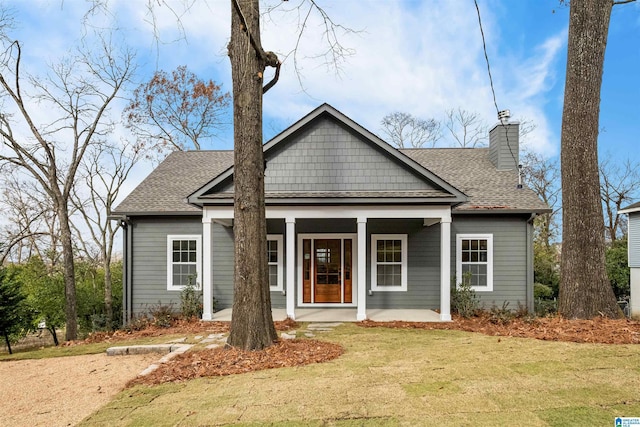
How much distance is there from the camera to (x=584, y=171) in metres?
8.12

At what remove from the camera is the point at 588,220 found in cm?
805

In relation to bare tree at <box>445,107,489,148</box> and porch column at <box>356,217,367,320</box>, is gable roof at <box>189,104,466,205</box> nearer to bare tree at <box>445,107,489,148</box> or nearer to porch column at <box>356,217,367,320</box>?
porch column at <box>356,217,367,320</box>

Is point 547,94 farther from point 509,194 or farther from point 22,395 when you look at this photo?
point 22,395

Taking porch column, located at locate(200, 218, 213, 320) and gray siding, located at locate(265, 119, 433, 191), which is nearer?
porch column, located at locate(200, 218, 213, 320)

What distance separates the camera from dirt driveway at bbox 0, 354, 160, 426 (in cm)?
439

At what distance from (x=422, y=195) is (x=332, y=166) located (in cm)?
244

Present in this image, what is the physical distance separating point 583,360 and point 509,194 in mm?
7018

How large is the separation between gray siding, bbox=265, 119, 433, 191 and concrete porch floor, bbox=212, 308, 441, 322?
3247mm

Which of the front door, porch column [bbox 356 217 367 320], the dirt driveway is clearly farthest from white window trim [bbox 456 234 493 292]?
the dirt driveway

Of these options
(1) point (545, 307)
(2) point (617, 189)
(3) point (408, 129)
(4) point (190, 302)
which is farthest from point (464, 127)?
(4) point (190, 302)

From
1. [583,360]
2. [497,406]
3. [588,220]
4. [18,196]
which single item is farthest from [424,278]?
[18,196]

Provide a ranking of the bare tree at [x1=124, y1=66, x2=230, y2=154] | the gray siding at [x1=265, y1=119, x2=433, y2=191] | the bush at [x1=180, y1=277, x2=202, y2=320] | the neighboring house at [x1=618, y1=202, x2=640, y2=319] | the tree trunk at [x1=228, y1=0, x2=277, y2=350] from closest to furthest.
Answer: the tree trunk at [x1=228, y1=0, x2=277, y2=350], the gray siding at [x1=265, y1=119, x2=433, y2=191], the bush at [x1=180, y1=277, x2=202, y2=320], the neighboring house at [x1=618, y1=202, x2=640, y2=319], the bare tree at [x1=124, y1=66, x2=230, y2=154]

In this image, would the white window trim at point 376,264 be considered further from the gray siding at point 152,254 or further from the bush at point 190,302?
the gray siding at point 152,254

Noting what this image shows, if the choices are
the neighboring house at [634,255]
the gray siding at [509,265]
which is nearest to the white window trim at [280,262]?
the gray siding at [509,265]
